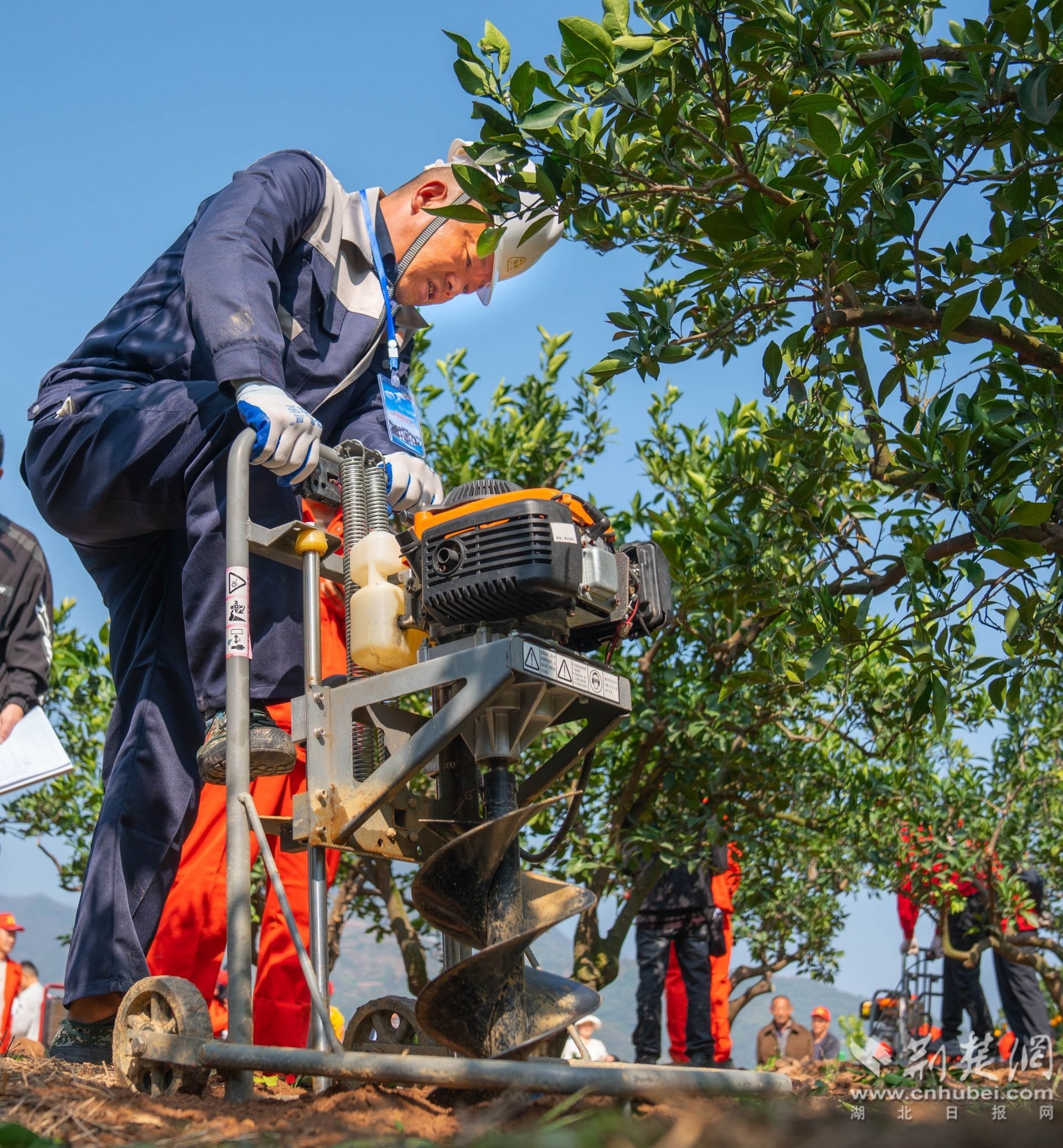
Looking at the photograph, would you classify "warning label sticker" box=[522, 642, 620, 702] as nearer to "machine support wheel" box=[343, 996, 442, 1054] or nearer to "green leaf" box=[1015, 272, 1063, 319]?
"machine support wheel" box=[343, 996, 442, 1054]

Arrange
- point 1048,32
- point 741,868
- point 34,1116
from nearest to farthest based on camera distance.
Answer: point 34,1116
point 1048,32
point 741,868

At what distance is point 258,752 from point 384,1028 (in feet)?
2.72

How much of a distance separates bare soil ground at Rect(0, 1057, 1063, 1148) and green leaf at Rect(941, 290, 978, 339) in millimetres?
1657

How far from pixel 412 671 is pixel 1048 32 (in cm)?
194

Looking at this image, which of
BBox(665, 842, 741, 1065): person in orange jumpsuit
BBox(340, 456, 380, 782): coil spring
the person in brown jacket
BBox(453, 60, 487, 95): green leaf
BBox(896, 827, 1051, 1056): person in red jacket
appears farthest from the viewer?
the person in brown jacket

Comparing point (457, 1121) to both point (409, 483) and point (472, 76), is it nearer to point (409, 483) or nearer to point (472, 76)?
point (409, 483)

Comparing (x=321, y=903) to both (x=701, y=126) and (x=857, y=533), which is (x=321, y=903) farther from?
(x=857, y=533)

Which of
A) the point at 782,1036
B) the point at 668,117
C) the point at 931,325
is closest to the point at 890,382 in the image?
the point at 931,325

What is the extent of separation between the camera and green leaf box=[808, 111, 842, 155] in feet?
8.46

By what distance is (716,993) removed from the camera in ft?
28.0

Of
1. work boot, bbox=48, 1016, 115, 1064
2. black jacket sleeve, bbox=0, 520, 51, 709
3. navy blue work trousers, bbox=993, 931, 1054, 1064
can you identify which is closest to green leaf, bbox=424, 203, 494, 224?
work boot, bbox=48, 1016, 115, 1064

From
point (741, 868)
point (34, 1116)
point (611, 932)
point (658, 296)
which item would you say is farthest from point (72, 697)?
point (34, 1116)

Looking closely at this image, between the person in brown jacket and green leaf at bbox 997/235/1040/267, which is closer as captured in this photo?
green leaf at bbox 997/235/1040/267

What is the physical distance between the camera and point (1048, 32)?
2547mm
